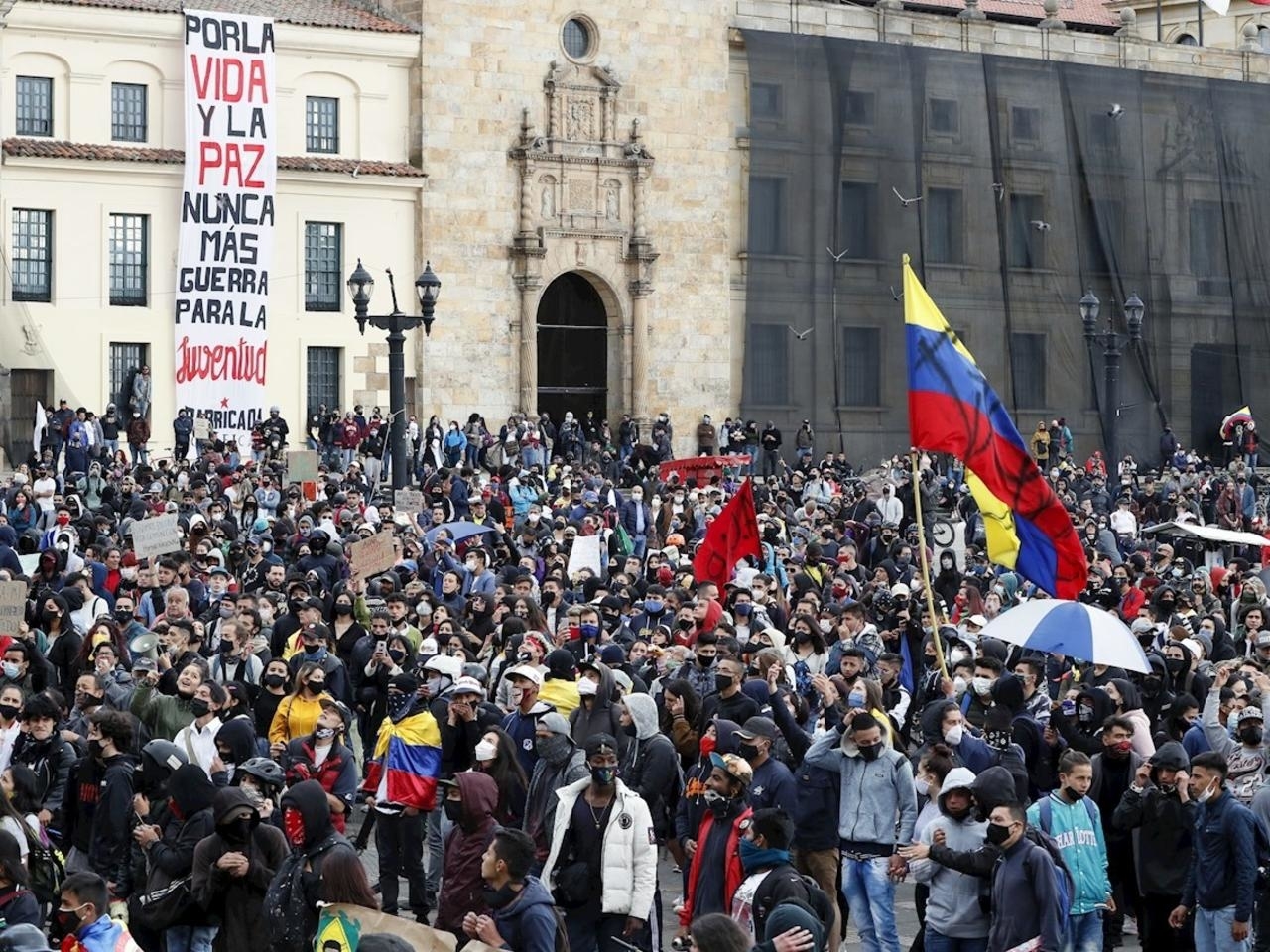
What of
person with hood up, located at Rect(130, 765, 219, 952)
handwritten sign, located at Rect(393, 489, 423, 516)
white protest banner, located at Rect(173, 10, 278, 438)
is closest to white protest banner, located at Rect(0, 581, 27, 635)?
person with hood up, located at Rect(130, 765, 219, 952)

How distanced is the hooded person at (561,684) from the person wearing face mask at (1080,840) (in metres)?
3.01

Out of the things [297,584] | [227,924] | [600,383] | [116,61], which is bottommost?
[227,924]

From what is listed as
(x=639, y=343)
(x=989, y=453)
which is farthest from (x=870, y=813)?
(x=639, y=343)

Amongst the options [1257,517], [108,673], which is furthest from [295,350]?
[108,673]

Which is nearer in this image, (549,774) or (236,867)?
(236,867)

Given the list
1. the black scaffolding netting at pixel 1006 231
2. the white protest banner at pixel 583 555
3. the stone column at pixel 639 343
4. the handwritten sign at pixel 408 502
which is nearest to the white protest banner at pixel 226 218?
the stone column at pixel 639 343

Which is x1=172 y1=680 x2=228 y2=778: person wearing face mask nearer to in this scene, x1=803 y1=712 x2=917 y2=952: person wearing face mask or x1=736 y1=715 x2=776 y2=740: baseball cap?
x1=736 y1=715 x2=776 y2=740: baseball cap

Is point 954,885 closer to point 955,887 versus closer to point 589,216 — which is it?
point 955,887

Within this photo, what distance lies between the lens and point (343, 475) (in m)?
34.8

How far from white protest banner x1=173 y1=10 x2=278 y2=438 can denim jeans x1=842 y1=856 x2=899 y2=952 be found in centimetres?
3002

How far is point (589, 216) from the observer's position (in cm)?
4734

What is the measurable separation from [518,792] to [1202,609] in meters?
9.37

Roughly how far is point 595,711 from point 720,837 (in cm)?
229

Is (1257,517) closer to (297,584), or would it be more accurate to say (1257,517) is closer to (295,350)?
(295,350)
